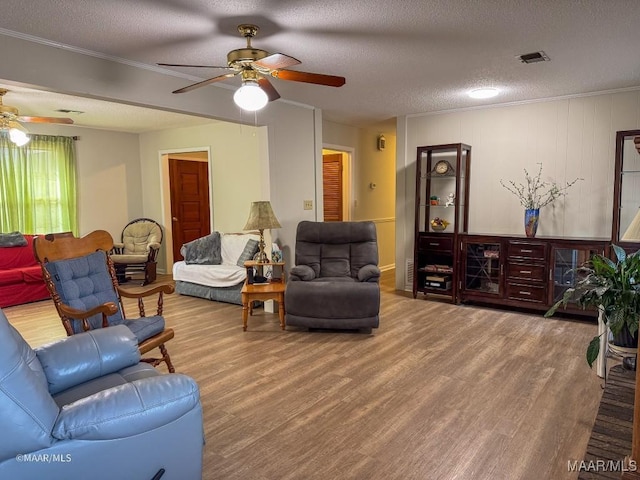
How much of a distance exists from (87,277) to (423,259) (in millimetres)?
3805

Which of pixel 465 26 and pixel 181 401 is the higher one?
pixel 465 26

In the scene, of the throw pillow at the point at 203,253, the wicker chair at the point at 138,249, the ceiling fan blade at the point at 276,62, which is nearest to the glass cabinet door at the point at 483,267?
the throw pillow at the point at 203,253

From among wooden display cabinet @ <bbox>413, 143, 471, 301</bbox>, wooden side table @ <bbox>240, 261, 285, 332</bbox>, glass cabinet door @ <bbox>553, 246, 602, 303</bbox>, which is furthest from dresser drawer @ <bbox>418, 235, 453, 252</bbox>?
wooden side table @ <bbox>240, 261, 285, 332</bbox>

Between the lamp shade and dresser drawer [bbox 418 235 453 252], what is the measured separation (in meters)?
1.94

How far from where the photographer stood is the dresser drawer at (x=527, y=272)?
4.57m

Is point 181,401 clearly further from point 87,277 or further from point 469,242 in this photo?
point 469,242

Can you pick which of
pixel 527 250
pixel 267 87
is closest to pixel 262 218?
pixel 267 87

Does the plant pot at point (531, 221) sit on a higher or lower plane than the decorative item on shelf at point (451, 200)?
lower

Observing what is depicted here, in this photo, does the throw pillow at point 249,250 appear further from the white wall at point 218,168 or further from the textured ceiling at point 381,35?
the textured ceiling at point 381,35

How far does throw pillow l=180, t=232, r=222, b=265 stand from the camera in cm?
579

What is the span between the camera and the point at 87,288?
2.85 metres

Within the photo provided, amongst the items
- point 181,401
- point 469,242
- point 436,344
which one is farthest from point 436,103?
point 181,401

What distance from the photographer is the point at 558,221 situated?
4.79 metres

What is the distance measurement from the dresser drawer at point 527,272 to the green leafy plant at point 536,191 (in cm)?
69
